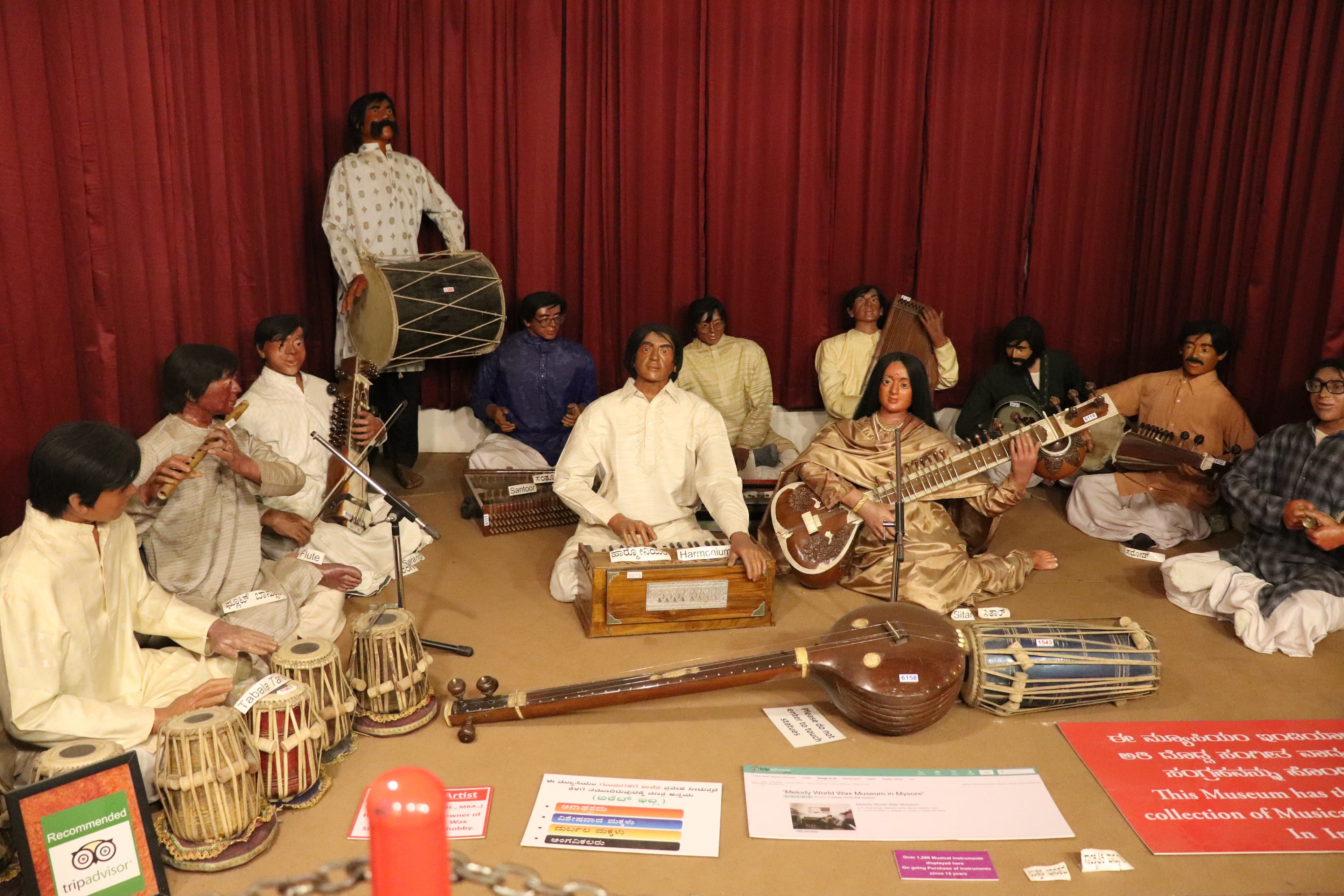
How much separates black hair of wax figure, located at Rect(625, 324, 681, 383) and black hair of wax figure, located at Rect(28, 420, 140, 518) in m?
2.05

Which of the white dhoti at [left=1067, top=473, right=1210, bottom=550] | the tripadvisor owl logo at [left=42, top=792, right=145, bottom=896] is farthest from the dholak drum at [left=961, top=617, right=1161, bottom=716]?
the tripadvisor owl logo at [left=42, top=792, right=145, bottom=896]

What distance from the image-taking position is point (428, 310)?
5.04m

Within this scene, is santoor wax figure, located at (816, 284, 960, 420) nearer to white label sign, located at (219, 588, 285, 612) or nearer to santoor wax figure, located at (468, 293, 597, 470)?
santoor wax figure, located at (468, 293, 597, 470)

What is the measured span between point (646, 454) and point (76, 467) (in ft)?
7.06

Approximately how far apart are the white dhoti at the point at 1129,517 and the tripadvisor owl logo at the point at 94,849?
433cm

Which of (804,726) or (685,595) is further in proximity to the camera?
(685,595)

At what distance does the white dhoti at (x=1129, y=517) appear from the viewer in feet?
16.7

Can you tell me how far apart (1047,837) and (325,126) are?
4.95 metres

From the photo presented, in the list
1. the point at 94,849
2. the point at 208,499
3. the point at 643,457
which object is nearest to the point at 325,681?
the point at 94,849

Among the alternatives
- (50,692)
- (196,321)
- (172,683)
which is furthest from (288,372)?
(50,692)

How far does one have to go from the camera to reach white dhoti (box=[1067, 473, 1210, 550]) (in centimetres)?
508

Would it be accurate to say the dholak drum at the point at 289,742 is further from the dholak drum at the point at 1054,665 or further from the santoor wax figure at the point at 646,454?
the dholak drum at the point at 1054,665

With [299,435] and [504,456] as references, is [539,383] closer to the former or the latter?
[504,456]

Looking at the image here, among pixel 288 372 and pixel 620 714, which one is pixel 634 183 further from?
pixel 620 714
